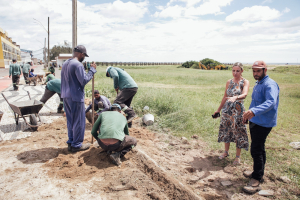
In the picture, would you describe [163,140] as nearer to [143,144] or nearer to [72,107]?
[143,144]

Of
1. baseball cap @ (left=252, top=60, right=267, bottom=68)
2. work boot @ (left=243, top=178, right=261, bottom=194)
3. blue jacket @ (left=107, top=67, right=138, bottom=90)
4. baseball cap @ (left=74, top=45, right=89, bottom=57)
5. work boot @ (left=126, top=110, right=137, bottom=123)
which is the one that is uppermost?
baseball cap @ (left=74, top=45, right=89, bottom=57)

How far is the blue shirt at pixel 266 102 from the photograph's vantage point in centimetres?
298

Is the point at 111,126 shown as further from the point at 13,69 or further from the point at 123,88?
the point at 13,69

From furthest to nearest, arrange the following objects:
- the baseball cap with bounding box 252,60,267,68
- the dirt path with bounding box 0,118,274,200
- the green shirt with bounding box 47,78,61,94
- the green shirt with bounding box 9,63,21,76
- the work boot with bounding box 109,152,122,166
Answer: the green shirt with bounding box 9,63,21,76 < the green shirt with bounding box 47,78,61,94 < the work boot with bounding box 109,152,122,166 < the baseball cap with bounding box 252,60,267,68 < the dirt path with bounding box 0,118,274,200

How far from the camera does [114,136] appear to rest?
369 cm

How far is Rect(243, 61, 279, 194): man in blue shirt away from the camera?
3083 mm

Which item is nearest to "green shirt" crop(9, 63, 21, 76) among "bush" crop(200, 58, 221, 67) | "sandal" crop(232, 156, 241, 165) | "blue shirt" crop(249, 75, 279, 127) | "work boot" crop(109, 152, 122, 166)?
"work boot" crop(109, 152, 122, 166)

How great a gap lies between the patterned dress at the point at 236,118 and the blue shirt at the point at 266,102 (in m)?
0.63

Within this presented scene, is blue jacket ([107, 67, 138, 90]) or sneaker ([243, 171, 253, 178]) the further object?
blue jacket ([107, 67, 138, 90])

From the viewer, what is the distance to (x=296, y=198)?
3.18 meters

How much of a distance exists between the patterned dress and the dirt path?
53 centimetres

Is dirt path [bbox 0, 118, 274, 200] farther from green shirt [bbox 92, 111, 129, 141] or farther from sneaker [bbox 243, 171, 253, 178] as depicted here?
green shirt [bbox 92, 111, 129, 141]

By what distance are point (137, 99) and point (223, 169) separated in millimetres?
5041

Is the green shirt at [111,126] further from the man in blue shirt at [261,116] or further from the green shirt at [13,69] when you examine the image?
the green shirt at [13,69]
